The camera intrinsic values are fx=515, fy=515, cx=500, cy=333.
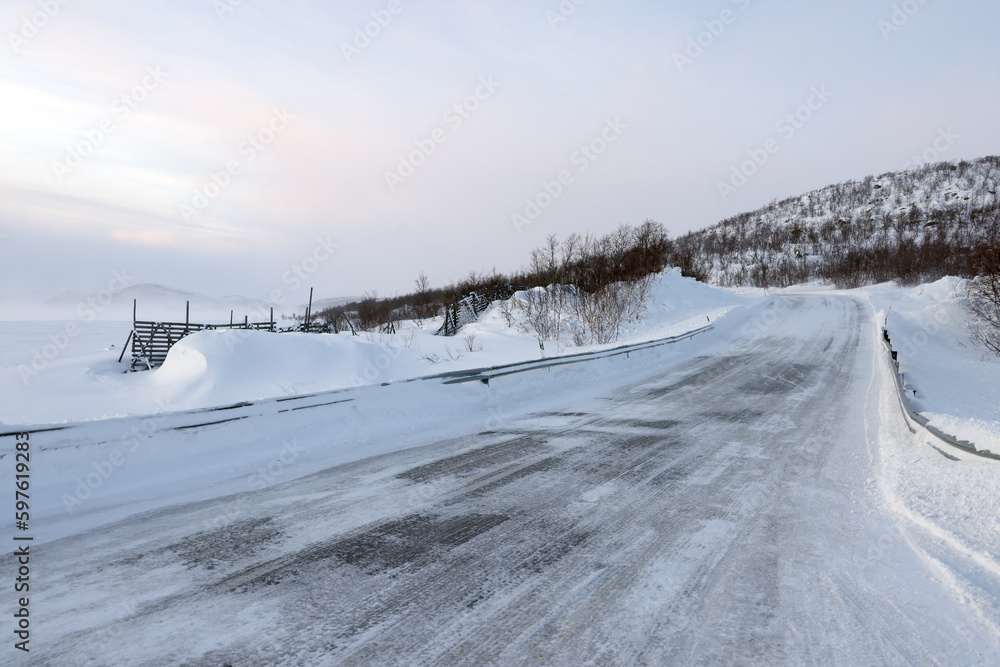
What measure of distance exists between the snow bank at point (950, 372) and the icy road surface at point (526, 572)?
1126 millimetres

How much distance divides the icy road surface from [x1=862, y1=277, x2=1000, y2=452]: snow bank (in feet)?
3.69

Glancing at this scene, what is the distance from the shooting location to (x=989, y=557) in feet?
11.4

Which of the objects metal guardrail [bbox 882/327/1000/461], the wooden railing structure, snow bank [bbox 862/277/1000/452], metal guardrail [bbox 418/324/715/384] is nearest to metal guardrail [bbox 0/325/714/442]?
metal guardrail [bbox 418/324/715/384]

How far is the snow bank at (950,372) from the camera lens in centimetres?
599

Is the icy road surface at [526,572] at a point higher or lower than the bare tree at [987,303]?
lower

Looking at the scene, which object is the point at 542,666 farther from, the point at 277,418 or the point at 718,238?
the point at 718,238

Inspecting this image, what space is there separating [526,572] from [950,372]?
630 inches

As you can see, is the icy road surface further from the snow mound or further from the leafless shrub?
the leafless shrub

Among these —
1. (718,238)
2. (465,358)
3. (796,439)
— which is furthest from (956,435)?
(718,238)

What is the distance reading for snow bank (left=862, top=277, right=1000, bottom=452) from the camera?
236 inches

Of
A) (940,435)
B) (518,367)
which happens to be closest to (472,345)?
(518,367)

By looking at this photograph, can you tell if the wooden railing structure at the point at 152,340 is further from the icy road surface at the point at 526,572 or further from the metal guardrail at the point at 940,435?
the metal guardrail at the point at 940,435

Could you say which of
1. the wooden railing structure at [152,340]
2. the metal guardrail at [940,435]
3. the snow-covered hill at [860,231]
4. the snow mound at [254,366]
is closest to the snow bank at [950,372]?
the metal guardrail at [940,435]

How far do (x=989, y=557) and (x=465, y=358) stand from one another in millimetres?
17898
